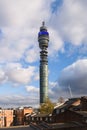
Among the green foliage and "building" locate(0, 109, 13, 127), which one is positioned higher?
the green foliage

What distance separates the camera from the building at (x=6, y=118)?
485ft

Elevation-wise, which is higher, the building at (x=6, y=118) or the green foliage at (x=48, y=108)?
the green foliage at (x=48, y=108)

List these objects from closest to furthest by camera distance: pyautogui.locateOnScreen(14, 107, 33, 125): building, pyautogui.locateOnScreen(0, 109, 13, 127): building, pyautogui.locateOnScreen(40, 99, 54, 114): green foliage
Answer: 1. pyautogui.locateOnScreen(40, 99, 54, 114): green foliage
2. pyautogui.locateOnScreen(0, 109, 13, 127): building
3. pyautogui.locateOnScreen(14, 107, 33, 125): building

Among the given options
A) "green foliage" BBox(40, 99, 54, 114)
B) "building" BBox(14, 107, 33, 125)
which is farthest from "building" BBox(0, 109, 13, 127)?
"green foliage" BBox(40, 99, 54, 114)

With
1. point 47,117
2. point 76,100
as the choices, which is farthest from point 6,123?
point 76,100

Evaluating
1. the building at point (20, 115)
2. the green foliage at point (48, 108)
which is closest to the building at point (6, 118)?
the building at point (20, 115)

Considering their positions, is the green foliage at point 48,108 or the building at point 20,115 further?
the building at point 20,115

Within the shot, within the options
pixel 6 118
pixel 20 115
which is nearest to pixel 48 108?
pixel 6 118

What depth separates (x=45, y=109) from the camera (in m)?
140

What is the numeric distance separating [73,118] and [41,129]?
39.5 ft

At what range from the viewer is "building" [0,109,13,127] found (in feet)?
485

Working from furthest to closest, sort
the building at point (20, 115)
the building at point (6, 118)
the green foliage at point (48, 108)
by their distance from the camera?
1. the building at point (20, 115)
2. the building at point (6, 118)
3. the green foliage at point (48, 108)

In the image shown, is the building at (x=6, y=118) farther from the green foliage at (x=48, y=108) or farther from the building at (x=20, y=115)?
the green foliage at (x=48, y=108)

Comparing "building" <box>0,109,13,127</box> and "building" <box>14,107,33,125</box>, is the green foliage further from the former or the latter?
"building" <box>0,109,13,127</box>
